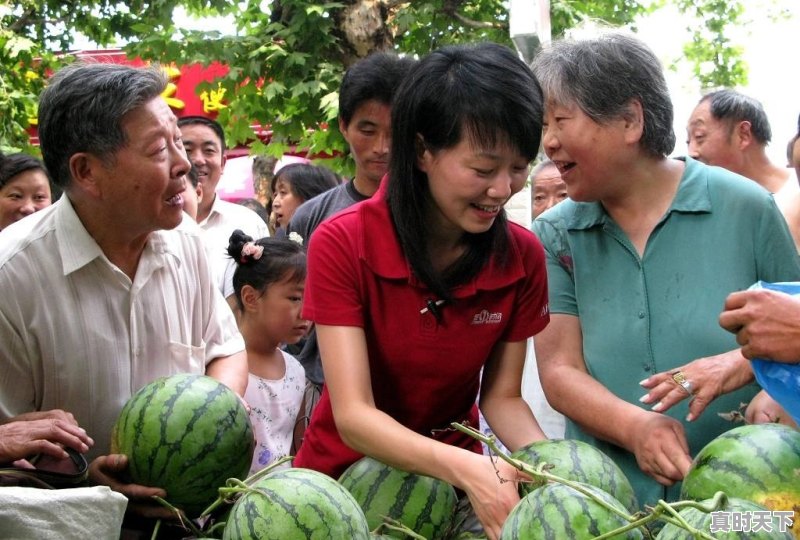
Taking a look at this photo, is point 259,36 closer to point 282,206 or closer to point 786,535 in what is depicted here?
point 282,206

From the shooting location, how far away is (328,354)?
2.40 meters

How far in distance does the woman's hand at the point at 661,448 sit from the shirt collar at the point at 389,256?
505mm

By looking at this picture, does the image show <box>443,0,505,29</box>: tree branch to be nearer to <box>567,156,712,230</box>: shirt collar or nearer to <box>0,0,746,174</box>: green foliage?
<box>0,0,746,174</box>: green foliage

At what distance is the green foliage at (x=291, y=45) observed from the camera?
9.68 meters

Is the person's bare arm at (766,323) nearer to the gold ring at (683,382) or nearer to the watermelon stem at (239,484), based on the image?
the gold ring at (683,382)

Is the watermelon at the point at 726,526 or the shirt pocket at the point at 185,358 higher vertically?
the watermelon at the point at 726,526

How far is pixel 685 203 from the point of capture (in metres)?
2.83

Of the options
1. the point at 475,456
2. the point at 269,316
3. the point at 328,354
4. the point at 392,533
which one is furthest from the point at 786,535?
the point at 269,316

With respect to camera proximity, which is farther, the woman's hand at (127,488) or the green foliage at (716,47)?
the green foliage at (716,47)

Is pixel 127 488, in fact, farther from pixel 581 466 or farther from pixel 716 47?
pixel 716 47

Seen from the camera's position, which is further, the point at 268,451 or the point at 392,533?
the point at 268,451

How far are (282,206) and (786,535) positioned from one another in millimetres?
5586

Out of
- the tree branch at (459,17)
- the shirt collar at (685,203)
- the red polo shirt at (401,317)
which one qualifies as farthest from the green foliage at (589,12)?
the red polo shirt at (401,317)

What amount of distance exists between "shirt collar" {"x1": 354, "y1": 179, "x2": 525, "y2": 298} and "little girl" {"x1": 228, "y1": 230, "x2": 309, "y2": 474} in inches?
80.8
